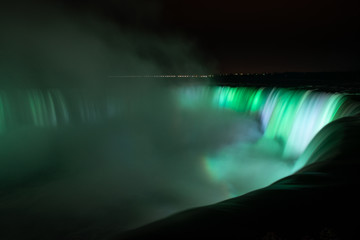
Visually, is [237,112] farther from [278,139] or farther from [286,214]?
[286,214]

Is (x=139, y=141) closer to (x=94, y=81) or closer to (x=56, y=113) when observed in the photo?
(x=56, y=113)

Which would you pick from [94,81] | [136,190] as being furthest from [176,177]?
[94,81]

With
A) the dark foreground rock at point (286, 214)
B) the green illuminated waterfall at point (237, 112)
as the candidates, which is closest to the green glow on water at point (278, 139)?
the green illuminated waterfall at point (237, 112)

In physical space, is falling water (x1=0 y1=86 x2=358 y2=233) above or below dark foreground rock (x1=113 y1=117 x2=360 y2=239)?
below

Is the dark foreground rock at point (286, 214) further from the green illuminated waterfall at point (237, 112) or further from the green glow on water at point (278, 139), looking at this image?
the green glow on water at point (278, 139)

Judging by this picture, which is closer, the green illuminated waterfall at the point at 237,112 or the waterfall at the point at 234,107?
the green illuminated waterfall at the point at 237,112

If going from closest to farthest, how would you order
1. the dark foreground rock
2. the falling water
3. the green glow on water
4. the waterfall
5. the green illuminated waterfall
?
the dark foreground rock
the falling water
the green glow on water
the green illuminated waterfall
the waterfall

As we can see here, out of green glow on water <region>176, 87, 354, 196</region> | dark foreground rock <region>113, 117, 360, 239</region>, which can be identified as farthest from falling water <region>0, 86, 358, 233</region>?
dark foreground rock <region>113, 117, 360, 239</region>

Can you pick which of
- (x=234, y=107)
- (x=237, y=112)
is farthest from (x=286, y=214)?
(x=234, y=107)

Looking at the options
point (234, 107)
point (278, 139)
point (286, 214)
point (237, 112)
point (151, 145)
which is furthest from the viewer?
point (234, 107)

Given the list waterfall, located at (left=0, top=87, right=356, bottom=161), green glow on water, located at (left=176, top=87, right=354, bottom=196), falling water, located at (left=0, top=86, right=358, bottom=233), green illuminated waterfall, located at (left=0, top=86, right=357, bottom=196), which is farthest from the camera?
waterfall, located at (left=0, top=87, right=356, bottom=161)

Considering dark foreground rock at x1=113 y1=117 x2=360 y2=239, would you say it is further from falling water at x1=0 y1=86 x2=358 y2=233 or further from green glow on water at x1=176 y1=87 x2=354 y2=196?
green glow on water at x1=176 y1=87 x2=354 y2=196
